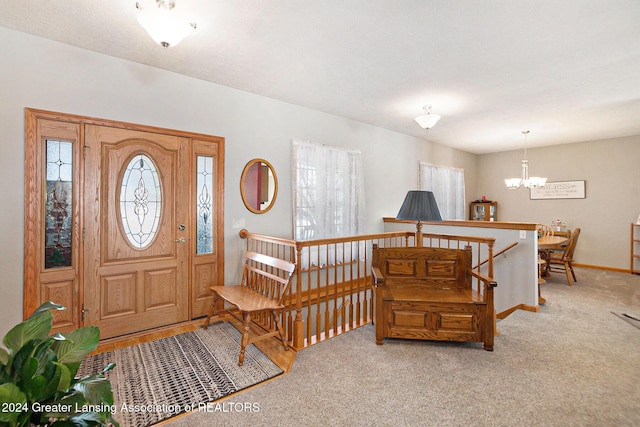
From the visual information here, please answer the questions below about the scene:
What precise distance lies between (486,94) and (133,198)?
430cm

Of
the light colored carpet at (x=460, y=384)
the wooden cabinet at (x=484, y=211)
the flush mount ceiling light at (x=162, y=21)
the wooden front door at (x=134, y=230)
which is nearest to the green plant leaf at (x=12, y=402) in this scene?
the light colored carpet at (x=460, y=384)

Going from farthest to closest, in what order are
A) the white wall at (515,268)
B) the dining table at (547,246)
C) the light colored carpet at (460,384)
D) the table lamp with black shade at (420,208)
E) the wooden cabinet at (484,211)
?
1. the wooden cabinet at (484,211)
2. the dining table at (547,246)
3. the white wall at (515,268)
4. the table lamp with black shade at (420,208)
5. the light colored carpet at (460,384)

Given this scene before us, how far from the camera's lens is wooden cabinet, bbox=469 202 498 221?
293 inches

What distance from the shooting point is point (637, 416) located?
73.1 inches

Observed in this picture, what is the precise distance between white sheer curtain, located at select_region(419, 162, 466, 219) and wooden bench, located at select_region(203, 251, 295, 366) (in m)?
4.25

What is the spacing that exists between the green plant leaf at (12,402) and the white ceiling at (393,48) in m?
2.37

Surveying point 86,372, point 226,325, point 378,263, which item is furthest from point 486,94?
point 86,372

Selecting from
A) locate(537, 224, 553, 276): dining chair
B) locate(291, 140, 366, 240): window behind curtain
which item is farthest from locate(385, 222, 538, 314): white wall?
locate(291, 140, 366, 240): window behind curtain

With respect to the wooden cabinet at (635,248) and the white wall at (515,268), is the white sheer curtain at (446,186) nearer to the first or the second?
the white wall at (515,268)

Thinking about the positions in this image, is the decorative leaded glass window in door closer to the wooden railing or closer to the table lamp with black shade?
the wooden railing

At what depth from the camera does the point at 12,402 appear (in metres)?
0.91

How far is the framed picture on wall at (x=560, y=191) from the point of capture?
6.43 meters

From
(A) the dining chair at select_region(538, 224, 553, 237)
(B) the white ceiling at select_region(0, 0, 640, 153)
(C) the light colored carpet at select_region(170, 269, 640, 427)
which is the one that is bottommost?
(C) the light colored carpet at select_region(170, 269, 640, 427)

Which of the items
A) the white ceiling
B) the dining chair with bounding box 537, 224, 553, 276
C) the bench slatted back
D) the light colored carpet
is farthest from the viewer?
the dining chair with bounding box 537, 224, 553, 276
